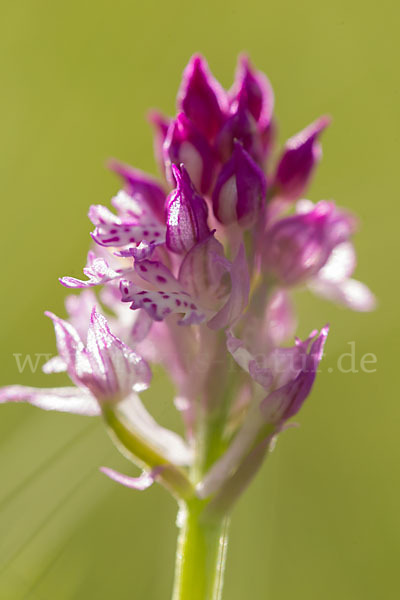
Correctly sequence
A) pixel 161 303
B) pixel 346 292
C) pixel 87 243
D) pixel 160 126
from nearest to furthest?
pixel 161 303 → pixel 160 126 → pixel 346 292 → pixel 87 243

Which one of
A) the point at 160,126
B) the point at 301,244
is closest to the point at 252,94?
the point at 160,126

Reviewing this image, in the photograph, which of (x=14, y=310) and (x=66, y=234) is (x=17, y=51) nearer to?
(x=66, y=234)

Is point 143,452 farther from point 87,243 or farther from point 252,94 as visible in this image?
point 87,243

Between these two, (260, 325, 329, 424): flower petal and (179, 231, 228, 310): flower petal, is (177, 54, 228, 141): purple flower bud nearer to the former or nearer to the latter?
(179, 231, 228, 310): flower petal

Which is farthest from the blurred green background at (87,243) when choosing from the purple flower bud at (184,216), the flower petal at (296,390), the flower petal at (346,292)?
the purple flower bud at (184,216)

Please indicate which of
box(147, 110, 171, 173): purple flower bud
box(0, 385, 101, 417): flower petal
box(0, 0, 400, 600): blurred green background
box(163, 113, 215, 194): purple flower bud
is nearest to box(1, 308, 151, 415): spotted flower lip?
box(0, 385, 101, 417): flower petal

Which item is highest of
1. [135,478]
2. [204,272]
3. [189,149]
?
[189,149]

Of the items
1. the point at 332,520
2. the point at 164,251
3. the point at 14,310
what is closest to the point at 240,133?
the point at 164,251
